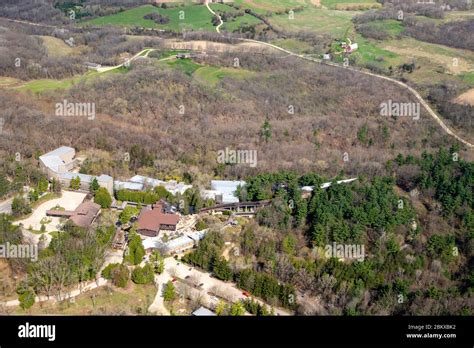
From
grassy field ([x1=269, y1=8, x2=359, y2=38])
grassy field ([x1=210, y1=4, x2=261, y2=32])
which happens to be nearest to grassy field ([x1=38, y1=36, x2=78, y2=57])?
grassy field ([x1=210, y1=4, x2=261, y2=32])

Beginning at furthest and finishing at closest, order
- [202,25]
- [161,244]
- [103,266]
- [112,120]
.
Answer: [202,25], [112,120], [161,244], [103,266]

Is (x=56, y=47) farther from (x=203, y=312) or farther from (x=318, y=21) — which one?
(x=203, y=312)

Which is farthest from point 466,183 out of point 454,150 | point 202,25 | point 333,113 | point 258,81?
point 202,25

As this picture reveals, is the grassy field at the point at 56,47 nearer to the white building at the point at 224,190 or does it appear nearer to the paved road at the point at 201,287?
the white building at the point at 224,190

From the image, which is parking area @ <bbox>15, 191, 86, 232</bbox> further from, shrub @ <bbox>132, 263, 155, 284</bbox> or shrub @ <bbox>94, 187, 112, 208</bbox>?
shrub @ <bbox>132, 263, 155, 284</bbox>

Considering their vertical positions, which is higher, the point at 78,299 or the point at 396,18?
the point at 396,18

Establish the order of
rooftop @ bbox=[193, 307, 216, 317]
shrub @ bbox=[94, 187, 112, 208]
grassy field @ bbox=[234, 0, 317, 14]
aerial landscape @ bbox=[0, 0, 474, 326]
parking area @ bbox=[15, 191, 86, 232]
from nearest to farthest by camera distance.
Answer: rooftop @ bbox=[193, 307, 216, 317] < aerial landscape @ bbox=[0, 0, 474, 326] < parking area @ bbox=[15, 191, 86, 232] < shrub @ bbox=[94, 187, 112, 208] < grassy field @ bbox=[234, 0, 317, 14]

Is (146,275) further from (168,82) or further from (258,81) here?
(258,81)
